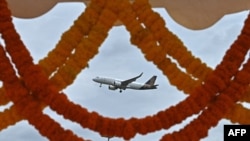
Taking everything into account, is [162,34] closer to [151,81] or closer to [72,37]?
[72,37]

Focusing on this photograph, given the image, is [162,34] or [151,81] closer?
[162,34]

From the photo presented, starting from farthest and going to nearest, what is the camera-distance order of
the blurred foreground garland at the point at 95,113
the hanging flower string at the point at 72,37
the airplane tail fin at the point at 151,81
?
1. the airplane tail fin at the point at 151,81
2. the hanging flower string at the point at 72,37
3. the blurred foreground garland at the point at 95,113

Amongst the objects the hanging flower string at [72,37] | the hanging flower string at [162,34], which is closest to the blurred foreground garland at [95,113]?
the hanging flower string at [72,37]

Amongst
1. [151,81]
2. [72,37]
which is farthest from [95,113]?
[151,81]

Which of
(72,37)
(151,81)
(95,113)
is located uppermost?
(151,81)

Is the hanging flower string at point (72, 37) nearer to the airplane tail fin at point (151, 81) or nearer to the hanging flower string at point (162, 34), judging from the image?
the hanging flower string at point (162, 34)

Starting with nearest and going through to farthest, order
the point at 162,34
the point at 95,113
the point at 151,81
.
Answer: the point at 95,113 < the point at 162,34 < the point at 151,81

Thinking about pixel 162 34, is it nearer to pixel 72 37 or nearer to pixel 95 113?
pixel 72 37

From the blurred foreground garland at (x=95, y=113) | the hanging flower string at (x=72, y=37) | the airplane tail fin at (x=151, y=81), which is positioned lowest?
the blurred foreground garland at (x=95, y=113)

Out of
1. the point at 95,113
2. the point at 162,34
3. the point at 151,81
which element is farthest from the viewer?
the point at 151,81

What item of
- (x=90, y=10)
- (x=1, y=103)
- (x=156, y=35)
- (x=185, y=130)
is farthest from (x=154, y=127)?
(x=1, y=103)

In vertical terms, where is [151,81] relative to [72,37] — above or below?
above

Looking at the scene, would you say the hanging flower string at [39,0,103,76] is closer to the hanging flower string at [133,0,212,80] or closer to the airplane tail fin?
the hanging flower string at [133,0,212,80]

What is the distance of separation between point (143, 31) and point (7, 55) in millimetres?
631
